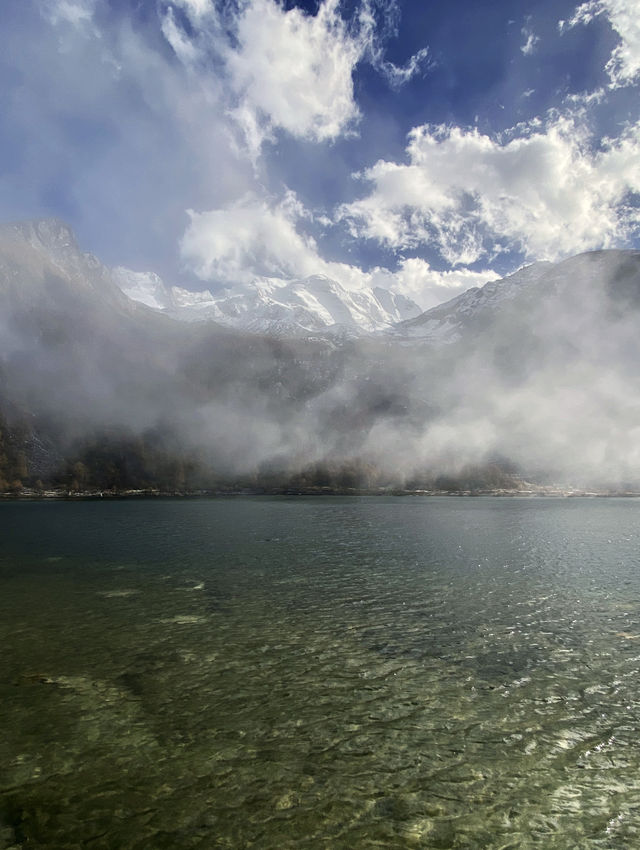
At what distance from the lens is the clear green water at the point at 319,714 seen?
44.9 ft

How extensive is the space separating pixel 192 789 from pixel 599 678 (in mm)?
21476

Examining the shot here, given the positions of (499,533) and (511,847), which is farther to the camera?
(499,533)

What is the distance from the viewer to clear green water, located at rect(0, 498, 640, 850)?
13.7 metres

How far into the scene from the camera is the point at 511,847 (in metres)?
12.7

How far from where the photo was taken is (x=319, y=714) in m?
20.0

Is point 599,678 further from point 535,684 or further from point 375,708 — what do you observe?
point 375,708

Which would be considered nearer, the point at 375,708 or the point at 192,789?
the point at 192,789

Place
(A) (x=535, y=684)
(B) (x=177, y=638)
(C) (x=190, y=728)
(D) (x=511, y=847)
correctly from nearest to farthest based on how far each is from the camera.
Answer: (D) (x=511, y=847) < (C) (x=190, y=728) < (A) (x=535, y=684) < (B) (x=177, y=638)

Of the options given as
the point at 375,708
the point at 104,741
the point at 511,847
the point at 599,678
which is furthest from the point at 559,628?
the point at 104,741

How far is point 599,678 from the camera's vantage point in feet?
78.1

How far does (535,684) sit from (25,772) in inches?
910

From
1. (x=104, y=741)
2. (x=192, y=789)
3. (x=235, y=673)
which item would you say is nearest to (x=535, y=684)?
(x=235, y=673)

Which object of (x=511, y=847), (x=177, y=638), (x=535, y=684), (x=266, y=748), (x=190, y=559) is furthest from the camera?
(x=190, y=559)

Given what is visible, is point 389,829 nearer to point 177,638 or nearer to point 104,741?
point 104,741
